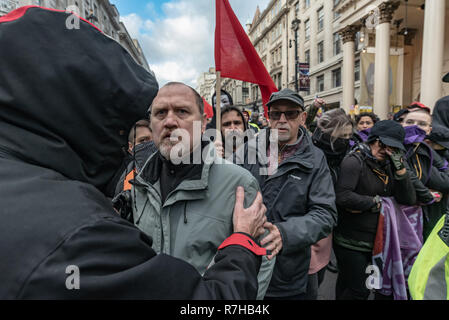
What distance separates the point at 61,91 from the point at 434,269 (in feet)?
6.63

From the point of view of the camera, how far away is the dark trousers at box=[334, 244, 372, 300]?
9.16 ft

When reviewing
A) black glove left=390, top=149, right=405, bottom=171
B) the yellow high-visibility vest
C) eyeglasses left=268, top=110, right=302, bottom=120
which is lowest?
the yellow high-visibility vest

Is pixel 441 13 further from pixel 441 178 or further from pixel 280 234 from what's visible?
pixel 280 234

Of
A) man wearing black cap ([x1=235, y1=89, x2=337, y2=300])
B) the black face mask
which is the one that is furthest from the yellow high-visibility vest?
the black face mask

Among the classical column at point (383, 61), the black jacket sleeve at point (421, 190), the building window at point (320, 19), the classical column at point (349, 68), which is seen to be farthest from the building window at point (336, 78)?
the black jacket sleeve at point (421, 190)

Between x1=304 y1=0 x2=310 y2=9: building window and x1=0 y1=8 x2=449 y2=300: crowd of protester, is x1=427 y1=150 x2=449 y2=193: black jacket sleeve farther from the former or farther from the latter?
x1=304 y1=0 x2=310 y2=9: building window

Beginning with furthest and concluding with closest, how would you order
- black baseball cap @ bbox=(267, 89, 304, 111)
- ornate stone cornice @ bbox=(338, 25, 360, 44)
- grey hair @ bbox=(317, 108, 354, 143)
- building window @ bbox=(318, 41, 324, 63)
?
building window @ bbox=(318, 41, 324, 63) < ornate stone cornice @ bbox=(338, 25, 360, 44) < grey hair @ bbox=(317, 108, 354, 143) < black baseball cap @ bbox=(267, 89, 304, 111)

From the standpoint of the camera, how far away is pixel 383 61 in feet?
50.6

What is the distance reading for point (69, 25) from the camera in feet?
2.83

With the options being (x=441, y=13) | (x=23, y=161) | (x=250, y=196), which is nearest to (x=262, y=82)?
(x=250, y=196)

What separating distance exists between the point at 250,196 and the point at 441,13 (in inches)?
621

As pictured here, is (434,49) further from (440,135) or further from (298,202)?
(298,202)

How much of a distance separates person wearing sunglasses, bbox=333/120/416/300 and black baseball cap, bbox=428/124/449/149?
3.50 ft

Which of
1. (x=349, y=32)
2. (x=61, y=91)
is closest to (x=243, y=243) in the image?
(x=61, y=91)
